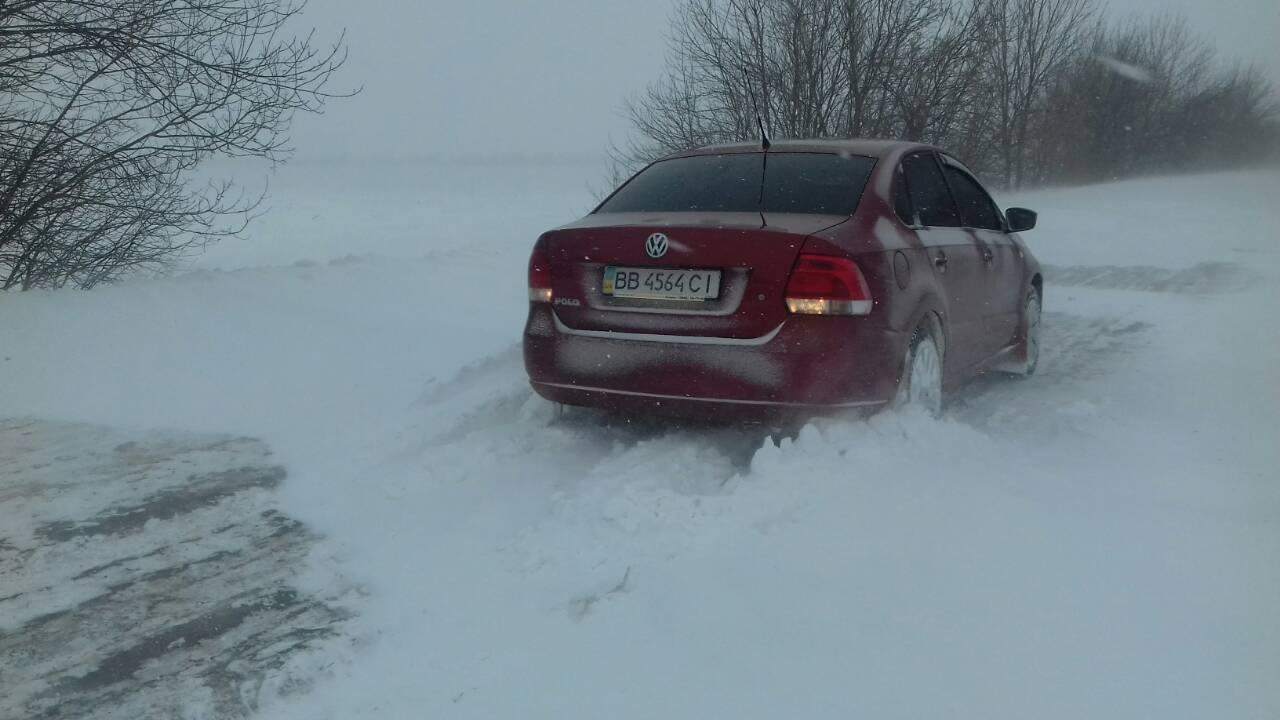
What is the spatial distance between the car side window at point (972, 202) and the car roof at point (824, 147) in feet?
1.84

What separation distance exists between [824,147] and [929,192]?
0.68m

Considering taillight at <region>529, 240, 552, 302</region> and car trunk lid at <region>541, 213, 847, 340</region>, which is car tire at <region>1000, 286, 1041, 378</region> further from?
taillight at <region>529, 240, 552, 302</region>

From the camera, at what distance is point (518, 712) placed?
8.71 ft

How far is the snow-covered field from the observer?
2.75 metres

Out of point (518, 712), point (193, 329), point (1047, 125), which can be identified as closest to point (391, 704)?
point (518, 712)

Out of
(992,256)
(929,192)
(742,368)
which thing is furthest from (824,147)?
(742,368)

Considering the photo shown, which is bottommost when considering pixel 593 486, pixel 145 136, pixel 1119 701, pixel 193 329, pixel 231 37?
pixel 1119 701

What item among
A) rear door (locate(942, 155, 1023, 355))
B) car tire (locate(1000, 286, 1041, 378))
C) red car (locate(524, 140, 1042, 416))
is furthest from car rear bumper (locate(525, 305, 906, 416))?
car tire (locate(1000, 286, 1041, 378))

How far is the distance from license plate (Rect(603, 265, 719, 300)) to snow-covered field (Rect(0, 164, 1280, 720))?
2.20 ft

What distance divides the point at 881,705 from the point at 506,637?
3.63 ft

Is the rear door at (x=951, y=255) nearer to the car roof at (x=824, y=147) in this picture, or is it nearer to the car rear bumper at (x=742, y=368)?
the car roof at (x=824, y=147)

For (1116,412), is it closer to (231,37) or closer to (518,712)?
(518,712)

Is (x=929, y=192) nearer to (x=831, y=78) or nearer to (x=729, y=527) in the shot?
(x=729, y=527)

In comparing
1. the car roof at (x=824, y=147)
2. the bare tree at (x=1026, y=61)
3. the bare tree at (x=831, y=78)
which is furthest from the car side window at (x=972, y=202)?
the bare tree at (x=1026, y=61)
